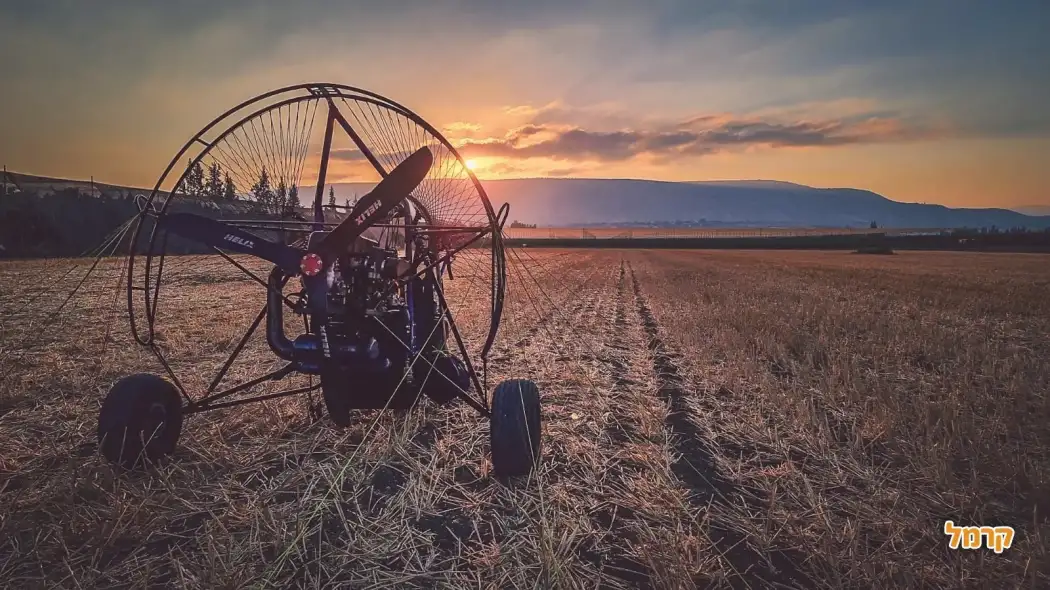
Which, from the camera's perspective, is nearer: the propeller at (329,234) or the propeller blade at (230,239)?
the propeller at (329,234)

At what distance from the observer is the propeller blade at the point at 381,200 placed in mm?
4293

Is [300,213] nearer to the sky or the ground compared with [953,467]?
nearer to the sky

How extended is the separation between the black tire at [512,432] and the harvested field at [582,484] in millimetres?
186

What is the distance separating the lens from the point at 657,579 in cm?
337

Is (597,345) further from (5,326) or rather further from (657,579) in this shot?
(5,326)

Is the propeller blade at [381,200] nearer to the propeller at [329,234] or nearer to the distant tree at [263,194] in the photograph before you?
the propeller at [329,234]

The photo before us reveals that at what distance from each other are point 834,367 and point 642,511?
557 cm

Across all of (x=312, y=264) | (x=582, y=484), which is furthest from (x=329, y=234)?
(x=582, y=484)

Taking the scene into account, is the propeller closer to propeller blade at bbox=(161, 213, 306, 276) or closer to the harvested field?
propeller blade at bbox=(161, 213, 306, 276)

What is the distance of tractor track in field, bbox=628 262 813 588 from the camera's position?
357 cm

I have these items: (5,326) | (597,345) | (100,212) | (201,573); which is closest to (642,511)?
(201,573)

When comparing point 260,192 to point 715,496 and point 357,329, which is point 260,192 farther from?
point 715,496

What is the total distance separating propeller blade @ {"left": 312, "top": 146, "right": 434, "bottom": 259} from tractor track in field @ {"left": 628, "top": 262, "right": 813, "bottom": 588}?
335 centimetres

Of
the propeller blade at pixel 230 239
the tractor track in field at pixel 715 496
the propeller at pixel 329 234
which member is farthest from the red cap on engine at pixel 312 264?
the tractor track in field at pixel 715 496
